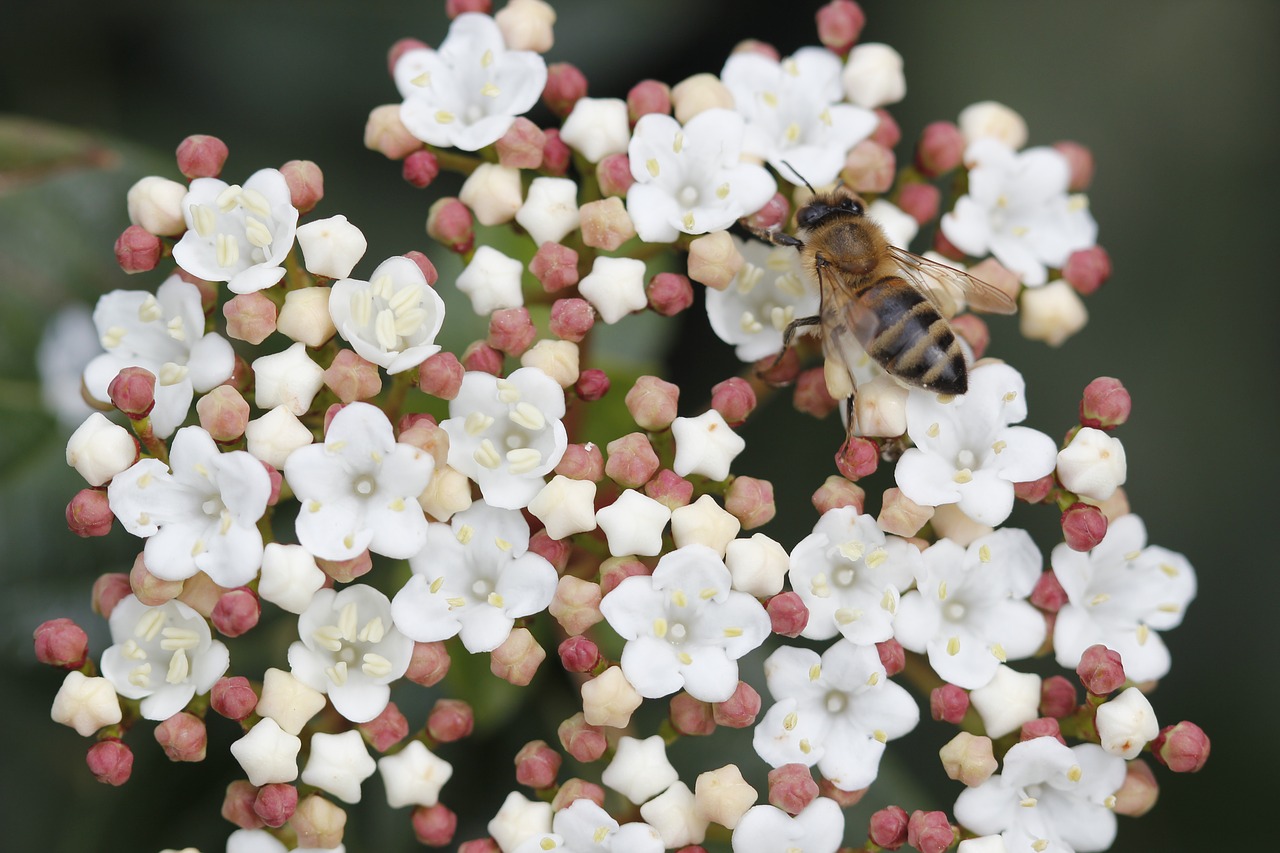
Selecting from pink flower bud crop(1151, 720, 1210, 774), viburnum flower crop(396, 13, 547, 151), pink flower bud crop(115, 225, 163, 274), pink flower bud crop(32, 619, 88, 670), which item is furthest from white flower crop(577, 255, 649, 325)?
pink flower bud crop(1151, 720, 1210, 774)

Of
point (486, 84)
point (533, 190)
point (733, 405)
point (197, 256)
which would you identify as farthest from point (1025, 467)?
point (197, 256)

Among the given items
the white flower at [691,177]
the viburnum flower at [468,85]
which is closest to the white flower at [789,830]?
the white flower at [691,177]

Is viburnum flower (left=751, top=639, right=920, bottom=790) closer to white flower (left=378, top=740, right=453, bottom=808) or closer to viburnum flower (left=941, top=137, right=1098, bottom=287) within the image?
white flower (left=378, top=740, right=453, bottom=808)

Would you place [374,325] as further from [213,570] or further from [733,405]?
[733,405]

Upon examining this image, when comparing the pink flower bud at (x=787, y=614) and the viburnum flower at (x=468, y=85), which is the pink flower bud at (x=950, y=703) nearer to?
the pink flower bud at (x=787, y=614)

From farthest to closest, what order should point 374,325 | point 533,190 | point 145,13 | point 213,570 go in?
point 145,13 < point 533,190 < point 374,325 < point 213,570
